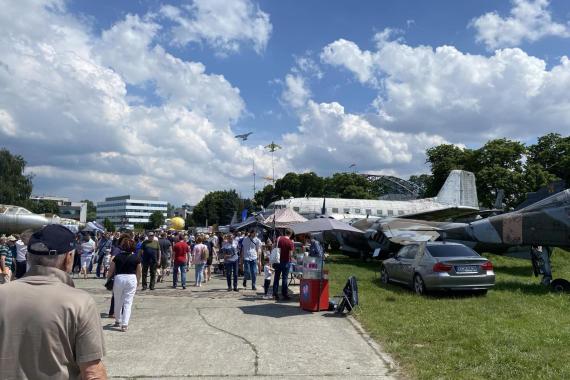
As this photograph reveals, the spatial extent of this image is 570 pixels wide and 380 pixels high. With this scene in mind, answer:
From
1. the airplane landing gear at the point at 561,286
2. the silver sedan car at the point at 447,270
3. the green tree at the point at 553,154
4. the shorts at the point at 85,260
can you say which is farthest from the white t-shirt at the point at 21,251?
the green tree at the point at 553,154

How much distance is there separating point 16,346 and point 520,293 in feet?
42.4

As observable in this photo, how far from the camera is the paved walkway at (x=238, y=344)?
Result: 237 inches

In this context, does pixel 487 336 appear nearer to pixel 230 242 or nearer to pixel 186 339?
pixel 186 339

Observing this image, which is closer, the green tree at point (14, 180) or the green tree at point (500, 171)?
the green tree at point (500, 171)

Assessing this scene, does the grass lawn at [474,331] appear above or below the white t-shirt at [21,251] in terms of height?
below

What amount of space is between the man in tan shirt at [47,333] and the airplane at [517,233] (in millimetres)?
13318

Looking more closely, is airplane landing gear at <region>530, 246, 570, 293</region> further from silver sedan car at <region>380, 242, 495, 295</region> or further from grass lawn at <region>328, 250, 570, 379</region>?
silver sedan car at <region>380, 242, 495, 295</region>

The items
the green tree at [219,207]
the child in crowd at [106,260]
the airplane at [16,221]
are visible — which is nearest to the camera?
the child in crowd at [106,260]

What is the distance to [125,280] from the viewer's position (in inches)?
349

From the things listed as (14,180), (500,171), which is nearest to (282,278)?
(500,171)

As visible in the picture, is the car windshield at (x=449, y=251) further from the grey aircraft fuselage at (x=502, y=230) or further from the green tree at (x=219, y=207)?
the green tree at (x=219, y=207)

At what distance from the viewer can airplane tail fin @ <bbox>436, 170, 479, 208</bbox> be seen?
1721 inches

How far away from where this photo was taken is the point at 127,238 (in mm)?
9516

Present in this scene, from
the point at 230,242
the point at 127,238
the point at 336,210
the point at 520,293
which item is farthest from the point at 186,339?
the point at 336,210
